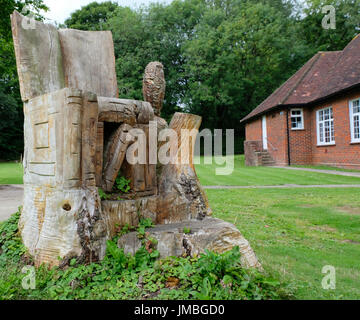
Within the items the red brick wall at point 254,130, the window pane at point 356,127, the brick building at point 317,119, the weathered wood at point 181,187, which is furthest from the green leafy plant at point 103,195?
the red brick wall at point 254,130

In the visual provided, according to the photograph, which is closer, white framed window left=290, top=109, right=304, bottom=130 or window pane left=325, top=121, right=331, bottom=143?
window pane left=325, top=121, right=331, bottom=143

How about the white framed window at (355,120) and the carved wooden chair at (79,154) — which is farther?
the white framed window at (355,120)

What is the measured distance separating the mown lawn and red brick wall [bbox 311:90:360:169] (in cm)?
603

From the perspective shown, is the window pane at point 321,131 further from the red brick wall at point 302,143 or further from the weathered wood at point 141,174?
the weathered wood at point 141,174

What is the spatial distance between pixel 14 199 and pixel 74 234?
617cm

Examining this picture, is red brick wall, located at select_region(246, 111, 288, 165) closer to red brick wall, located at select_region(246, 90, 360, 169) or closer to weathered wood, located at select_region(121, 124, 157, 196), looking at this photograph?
red brick wall, located at select_region(246, 90, 360, 169)

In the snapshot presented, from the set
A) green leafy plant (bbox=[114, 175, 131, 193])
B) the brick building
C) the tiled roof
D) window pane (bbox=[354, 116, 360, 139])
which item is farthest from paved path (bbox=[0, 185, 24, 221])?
window pane (bbox=[354, 116, 360, 139])

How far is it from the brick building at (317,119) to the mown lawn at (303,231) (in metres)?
6.54

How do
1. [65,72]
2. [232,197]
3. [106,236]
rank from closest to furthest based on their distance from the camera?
[106,236] → [65,72] → [232,197]

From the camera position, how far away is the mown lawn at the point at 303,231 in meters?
2.98

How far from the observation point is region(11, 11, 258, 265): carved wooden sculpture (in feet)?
8.73

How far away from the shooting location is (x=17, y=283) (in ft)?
8.27
